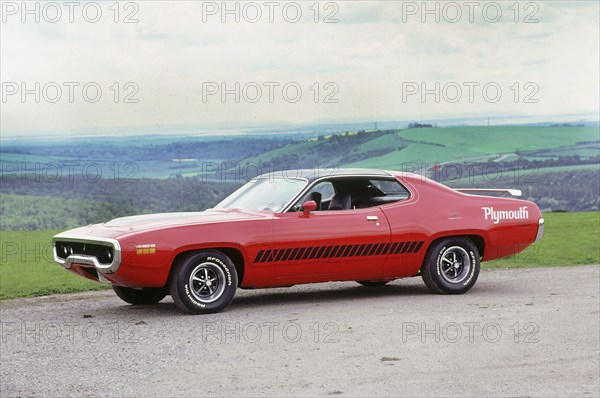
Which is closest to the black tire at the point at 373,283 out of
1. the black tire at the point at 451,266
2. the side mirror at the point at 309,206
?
the black tire at the point at 451,266

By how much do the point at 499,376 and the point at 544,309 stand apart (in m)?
3.46

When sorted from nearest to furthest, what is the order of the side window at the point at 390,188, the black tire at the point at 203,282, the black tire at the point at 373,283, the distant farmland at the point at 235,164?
the black tire at the point at 203,282 < the side window at the point at 390,188 < the black tire at the point at 373,283 < the distant farmland at the point at 235,164

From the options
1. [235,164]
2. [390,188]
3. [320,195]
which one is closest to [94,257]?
[320,195]

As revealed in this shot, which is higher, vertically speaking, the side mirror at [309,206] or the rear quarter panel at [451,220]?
the side mirror at [309,206]

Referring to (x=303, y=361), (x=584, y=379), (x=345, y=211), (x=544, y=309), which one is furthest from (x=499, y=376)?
(x=345, y=211)

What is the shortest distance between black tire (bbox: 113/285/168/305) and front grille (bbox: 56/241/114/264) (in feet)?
2.43

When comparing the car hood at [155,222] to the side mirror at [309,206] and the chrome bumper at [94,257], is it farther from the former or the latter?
the side mirror at [309,206]

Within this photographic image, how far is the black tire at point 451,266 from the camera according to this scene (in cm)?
1299

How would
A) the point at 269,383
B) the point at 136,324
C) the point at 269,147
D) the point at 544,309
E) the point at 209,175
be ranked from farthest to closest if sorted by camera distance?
the point at 269,147 → the point at 209,175 → the point at 544,309 → the point at 136,324 → the point at 269,383

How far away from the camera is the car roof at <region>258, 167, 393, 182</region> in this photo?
41.9ft

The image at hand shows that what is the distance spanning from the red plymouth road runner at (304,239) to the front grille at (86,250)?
1 centimetres

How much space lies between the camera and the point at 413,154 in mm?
35688

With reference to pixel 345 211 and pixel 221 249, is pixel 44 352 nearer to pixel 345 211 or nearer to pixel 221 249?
pixel 221 249

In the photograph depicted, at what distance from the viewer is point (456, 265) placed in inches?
520
